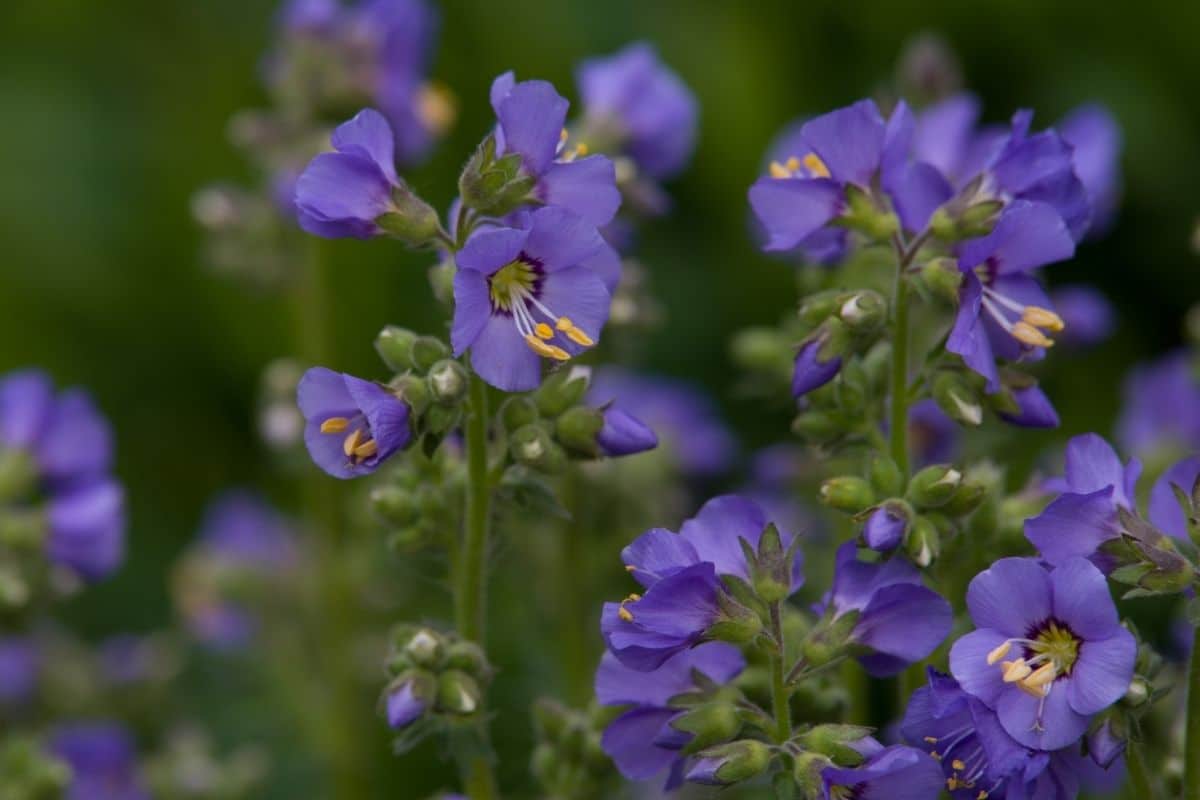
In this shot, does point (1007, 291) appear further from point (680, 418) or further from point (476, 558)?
point (680, 418)

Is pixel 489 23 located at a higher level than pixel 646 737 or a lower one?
higher

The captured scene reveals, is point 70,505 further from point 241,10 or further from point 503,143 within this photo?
point 241,10

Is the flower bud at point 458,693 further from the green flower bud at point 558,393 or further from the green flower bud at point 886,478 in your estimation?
the green flower bud at point 886,478

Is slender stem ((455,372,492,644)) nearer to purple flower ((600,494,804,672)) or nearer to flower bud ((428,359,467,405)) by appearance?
flower bud ((428,359,467,405))

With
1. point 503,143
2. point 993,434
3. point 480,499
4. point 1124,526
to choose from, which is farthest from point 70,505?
point 1124,526

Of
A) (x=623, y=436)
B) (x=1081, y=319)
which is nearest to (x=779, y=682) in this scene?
(x=623, y=436)

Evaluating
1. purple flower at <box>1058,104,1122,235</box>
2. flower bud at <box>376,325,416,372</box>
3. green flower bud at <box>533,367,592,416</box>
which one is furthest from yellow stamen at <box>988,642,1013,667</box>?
purple flower at <box>1058,104,1122,235</box>
